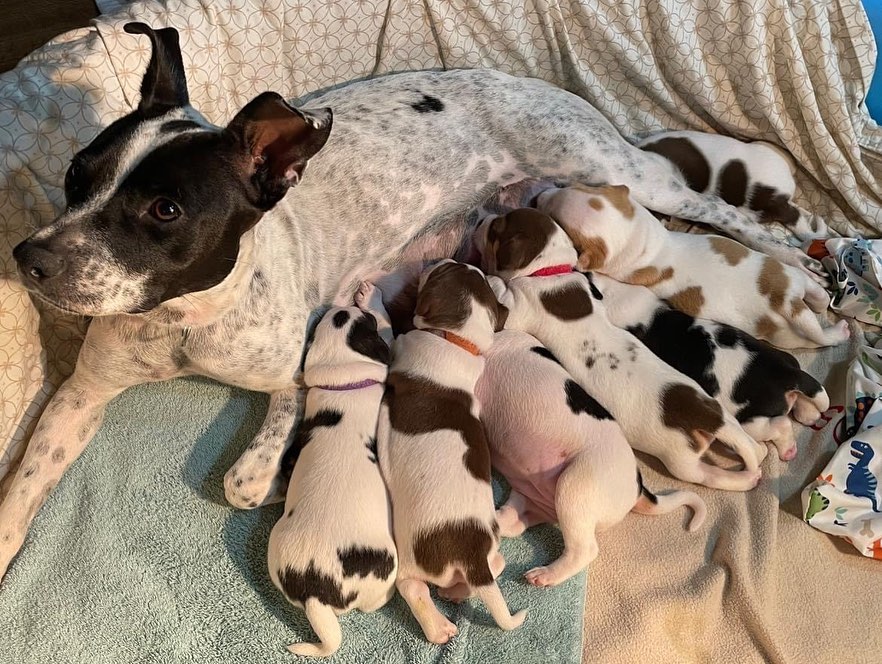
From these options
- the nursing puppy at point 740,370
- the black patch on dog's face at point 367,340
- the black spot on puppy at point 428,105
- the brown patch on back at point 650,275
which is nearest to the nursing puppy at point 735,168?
the brown patch on back at point 650,275

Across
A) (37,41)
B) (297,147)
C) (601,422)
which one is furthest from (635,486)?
(37,41)

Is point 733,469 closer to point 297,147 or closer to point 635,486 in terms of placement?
point 635,486

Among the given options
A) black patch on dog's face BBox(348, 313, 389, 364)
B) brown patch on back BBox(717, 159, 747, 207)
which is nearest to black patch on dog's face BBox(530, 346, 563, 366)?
black patch on dog's face BBox(348, 313, 389, 364)

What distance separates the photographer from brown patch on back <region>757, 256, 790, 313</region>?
118 inches

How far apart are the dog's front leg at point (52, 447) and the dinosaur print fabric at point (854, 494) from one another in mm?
2480

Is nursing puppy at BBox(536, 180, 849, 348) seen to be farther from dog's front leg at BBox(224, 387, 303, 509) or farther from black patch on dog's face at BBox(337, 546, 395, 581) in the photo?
black patch on dog's face at BBox(337, 546, 395, 581)

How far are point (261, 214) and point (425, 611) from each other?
4.12ft

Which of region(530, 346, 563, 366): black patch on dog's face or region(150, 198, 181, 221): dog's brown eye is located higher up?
region(150, 198, 181, 221): dog's brown eye

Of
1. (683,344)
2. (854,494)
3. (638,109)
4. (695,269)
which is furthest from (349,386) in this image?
(638,109)

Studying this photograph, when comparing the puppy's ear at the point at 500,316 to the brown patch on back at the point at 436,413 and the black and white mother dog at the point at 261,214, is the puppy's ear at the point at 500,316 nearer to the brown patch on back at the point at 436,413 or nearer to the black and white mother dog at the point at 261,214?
the brown patch on back at the point at 436,413

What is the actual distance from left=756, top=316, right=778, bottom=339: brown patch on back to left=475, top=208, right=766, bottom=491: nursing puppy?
557mm

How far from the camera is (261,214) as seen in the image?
7.23 ft

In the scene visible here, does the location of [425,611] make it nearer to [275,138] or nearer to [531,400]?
[531,400]

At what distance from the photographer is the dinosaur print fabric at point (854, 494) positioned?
263 centimetres
